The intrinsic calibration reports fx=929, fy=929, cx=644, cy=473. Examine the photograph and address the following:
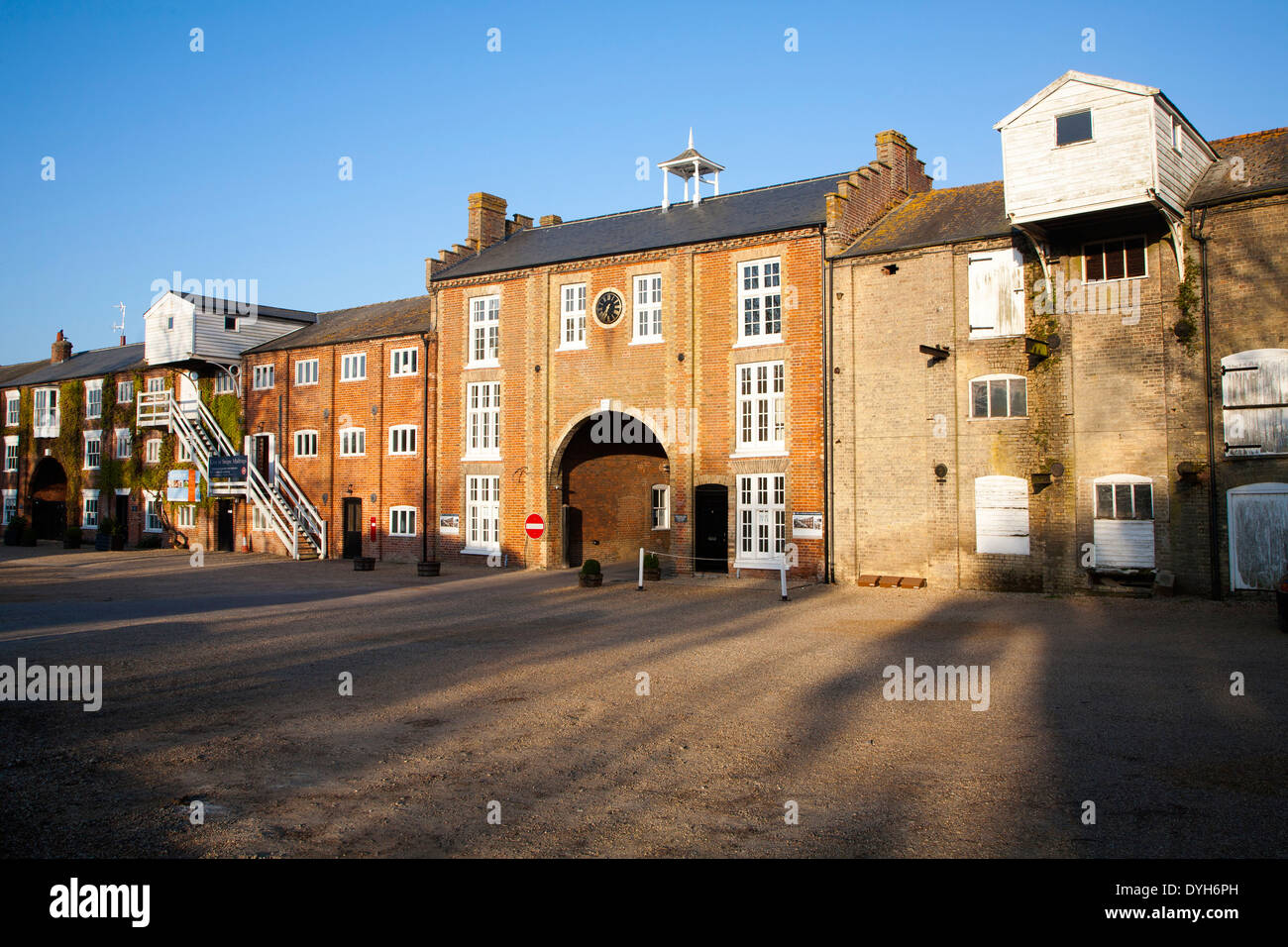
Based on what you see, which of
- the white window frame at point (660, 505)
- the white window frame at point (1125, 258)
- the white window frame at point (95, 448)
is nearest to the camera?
the white window frame at point (1125, 258)

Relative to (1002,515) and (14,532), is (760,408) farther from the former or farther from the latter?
(14,532)

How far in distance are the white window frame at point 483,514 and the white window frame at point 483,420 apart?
91 cm

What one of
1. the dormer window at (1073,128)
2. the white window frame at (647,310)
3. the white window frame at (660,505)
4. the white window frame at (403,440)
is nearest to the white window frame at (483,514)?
the white window frame at (403,440)

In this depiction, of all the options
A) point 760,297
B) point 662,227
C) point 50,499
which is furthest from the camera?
point 50,499

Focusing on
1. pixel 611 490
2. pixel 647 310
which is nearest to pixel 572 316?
pixel 647 310

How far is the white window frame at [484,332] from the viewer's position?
32531mm

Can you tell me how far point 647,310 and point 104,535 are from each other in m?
31.4

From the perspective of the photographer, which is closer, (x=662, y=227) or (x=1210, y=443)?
(x=1210, y=443)

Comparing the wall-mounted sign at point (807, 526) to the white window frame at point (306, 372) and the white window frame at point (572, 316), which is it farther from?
the white window frame at point (306, 372)

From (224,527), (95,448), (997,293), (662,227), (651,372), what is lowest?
(224,527)

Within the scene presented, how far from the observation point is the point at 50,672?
12.3 meters

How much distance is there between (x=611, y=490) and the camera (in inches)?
1328
